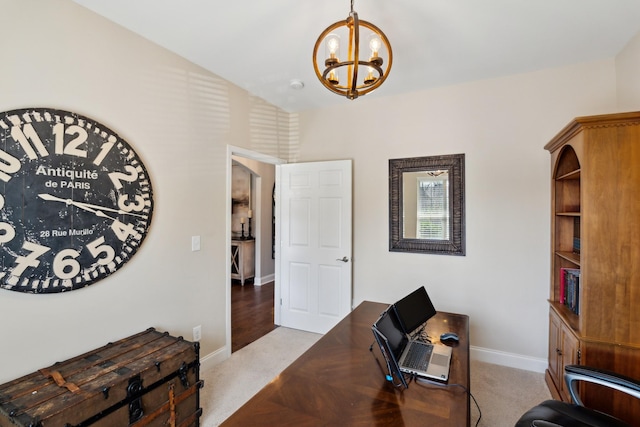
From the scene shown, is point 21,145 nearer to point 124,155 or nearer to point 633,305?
point 124,155

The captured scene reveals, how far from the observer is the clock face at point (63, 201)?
1.61 metres

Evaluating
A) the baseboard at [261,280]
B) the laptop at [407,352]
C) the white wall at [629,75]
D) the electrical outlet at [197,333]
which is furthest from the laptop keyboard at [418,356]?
the baseboard at [261,280]

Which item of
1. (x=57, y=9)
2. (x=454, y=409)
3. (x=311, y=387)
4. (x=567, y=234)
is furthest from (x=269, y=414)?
(x=567, y=234)

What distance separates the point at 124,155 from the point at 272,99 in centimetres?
180

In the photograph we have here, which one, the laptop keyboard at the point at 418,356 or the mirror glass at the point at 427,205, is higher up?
the mirror glass at the point at 427,205

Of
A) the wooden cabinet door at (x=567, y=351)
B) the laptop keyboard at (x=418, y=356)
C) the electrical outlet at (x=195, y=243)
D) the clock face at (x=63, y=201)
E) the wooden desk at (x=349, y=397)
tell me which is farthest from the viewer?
the electrical outlet at (x=195, y=243)

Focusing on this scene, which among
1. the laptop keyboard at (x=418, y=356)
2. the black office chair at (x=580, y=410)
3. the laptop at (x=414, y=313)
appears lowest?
the black office chair at (x=580, y=410)

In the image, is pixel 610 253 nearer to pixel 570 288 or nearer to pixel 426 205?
pixel 570 288

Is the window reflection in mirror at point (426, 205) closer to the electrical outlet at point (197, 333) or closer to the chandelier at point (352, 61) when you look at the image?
the chandelier at point (352, 61)

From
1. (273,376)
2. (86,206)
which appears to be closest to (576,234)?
(273,376)

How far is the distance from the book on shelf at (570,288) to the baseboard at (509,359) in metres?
0.68

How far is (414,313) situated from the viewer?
6.15 ft

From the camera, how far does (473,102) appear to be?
2.93 metres

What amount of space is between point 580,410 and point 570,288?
1.09 m
